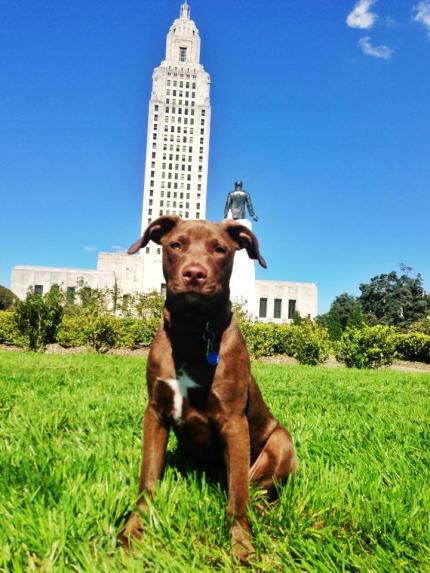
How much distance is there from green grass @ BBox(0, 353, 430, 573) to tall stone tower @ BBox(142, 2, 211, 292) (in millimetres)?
72639

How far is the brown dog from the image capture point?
6.08 feet

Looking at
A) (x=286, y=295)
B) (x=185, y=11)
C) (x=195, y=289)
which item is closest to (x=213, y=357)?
(x=195, y=289)

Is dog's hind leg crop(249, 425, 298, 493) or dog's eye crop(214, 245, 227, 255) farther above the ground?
dog's eye crop(214, 245, 227, 255)

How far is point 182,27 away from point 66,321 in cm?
8611

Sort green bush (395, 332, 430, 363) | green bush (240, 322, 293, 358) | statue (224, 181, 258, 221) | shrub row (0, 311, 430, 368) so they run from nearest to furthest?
1. shrub row (0, 311, 430, 368)
2. green bush (240, 322, 293, 358)
3. green bush (395, 332, 430, 363)
4. statue (224, 181, 258, 221)

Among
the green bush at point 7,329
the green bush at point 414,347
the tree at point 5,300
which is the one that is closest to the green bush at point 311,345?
the green bush at point 414,347

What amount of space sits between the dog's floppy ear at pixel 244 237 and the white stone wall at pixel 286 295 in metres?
57.4

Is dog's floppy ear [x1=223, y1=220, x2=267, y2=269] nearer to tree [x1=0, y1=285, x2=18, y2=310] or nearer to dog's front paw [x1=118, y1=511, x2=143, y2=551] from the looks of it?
dog's front paw [x1=118, y1=511, x2=143, y2=551]

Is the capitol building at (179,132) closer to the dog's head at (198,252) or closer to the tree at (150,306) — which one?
the tree at (150,306)

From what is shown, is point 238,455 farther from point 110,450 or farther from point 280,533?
point 110,450

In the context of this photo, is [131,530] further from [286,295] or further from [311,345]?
[286,295]

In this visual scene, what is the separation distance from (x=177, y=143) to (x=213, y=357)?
79980mm

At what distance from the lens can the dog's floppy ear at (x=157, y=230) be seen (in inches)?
88.8

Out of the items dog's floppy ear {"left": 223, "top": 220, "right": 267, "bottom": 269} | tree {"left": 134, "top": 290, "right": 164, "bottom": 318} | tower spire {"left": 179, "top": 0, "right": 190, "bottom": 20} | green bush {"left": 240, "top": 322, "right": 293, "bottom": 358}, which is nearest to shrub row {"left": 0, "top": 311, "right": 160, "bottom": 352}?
tree {"left": 134, "top": 290, "right": 164, "bottom": 318}
